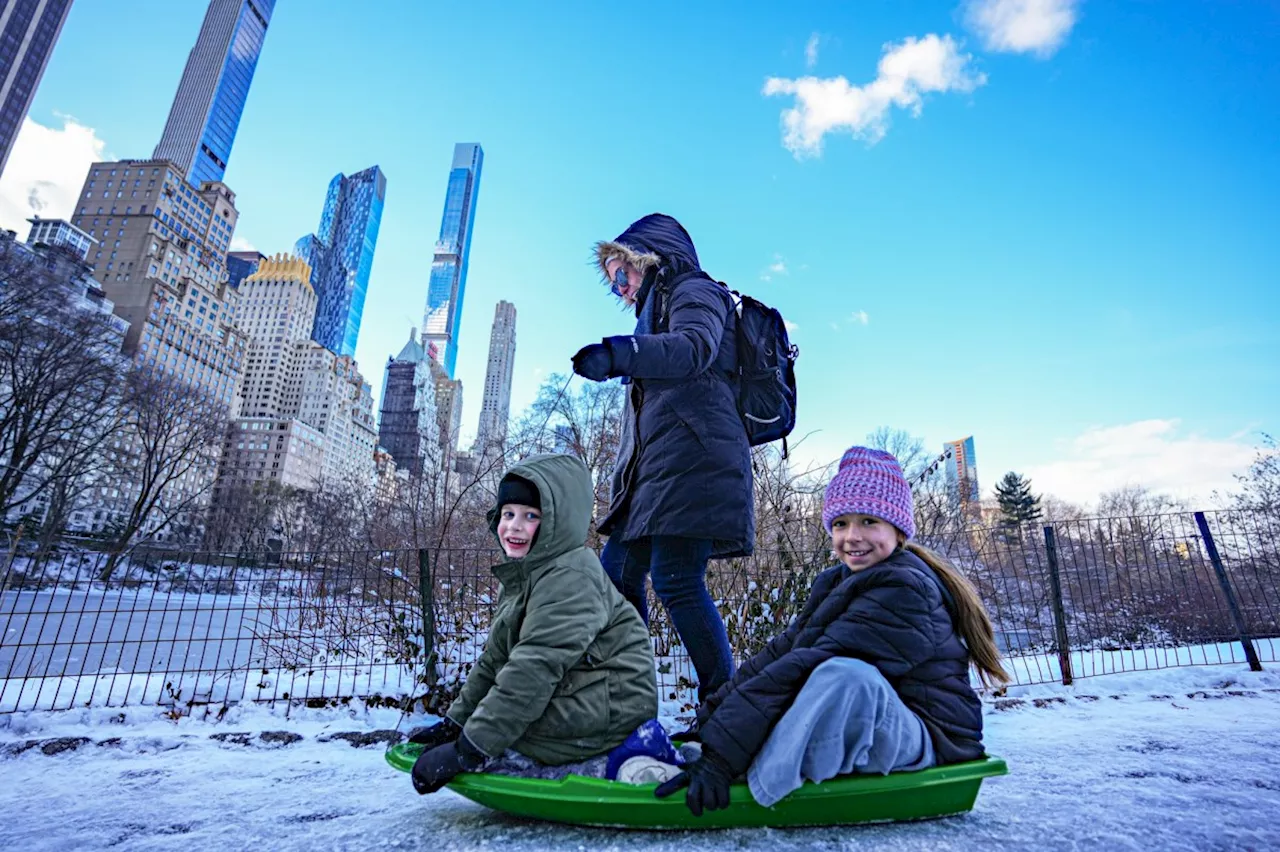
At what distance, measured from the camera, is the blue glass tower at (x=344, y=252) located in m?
169

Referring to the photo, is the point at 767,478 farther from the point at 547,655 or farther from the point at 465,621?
the point at 547,655

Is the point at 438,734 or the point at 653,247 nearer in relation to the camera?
the point at 438,734

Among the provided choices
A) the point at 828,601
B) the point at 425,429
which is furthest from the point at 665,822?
the point at 425,429

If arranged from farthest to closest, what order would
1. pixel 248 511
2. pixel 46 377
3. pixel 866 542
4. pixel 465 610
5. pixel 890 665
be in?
1. pixel 248 511
2. pixel 46 377
3. pixel 465 610
4. pixel 866 542
5. pixel 890 665

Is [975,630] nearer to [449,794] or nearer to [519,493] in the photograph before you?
[519,493]

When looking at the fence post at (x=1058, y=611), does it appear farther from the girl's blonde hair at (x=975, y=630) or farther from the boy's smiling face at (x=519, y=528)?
the boy's smiling face at (x=519, y=528)

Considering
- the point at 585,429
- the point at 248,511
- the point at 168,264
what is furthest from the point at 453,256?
the point at 585,429

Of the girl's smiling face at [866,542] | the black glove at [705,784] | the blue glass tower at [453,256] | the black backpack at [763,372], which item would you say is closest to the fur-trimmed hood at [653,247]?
the black backpack at [763,372]

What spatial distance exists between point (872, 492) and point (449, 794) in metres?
1.53

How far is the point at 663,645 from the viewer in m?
3.84

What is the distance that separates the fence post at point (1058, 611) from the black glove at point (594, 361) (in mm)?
3589

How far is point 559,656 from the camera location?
1.46m

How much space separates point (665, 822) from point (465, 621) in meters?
3.17

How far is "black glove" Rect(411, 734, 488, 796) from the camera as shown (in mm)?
1323
